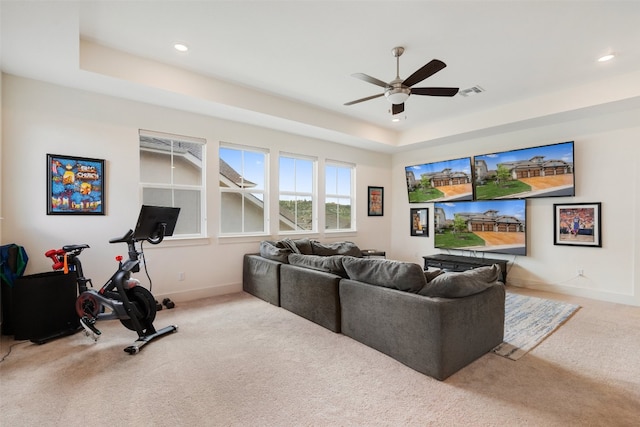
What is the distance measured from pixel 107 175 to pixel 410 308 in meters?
3.92

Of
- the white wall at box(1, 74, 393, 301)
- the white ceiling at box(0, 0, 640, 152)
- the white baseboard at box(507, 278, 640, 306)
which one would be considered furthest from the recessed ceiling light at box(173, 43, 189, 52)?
the white baseboard at box(507, 278, 640, 306)

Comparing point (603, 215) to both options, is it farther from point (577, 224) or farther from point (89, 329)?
point (89, 329)

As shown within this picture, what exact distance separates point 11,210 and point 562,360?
18.6 feet

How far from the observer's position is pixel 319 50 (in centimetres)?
329

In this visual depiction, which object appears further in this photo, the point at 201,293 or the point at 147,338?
the point at 201,293

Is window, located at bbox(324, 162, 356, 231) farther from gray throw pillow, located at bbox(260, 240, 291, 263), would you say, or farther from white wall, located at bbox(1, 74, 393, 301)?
gray throw pillow, located at bbox(260, 240, 291, 263)

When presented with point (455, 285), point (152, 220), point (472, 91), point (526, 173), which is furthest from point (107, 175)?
point (526, 173)

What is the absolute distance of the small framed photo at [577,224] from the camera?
4.47 metres

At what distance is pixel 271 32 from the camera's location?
2957 millimetres

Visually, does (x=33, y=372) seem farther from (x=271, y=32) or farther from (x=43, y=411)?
(x=271, y=32)

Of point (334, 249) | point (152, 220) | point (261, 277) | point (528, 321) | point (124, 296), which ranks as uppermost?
point (152, 220)

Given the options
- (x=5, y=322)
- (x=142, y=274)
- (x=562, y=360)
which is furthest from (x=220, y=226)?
(x=562, y=360)

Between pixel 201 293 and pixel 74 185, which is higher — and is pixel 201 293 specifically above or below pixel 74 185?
below

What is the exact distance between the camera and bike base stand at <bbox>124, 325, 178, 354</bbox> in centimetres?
266
